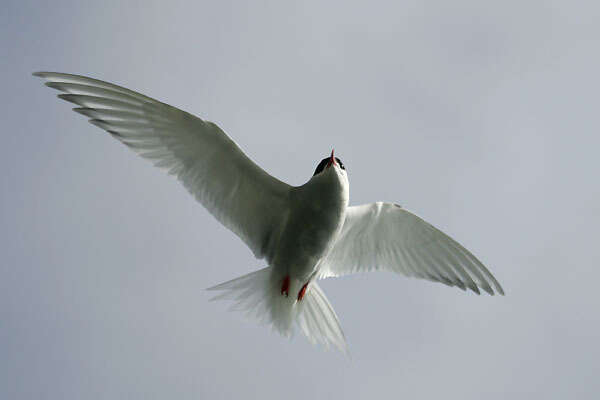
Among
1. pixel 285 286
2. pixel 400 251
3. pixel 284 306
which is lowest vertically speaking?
pixel 284 306

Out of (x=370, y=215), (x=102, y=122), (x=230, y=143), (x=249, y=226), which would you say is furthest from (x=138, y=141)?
(x=370, y=215)

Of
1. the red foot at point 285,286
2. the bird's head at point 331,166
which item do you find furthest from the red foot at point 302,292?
the bird's head at point 331,166

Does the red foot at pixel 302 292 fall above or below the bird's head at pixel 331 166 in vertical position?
below

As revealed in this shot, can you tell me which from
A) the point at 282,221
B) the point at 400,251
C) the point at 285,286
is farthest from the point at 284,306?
the point at 400,251

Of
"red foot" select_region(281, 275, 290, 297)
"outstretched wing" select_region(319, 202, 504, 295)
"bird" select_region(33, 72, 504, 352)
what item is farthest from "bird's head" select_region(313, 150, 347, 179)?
"red foot" select_region(281, 275, 290, 297)

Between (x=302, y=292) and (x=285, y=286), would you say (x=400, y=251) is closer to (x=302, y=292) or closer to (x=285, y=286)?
(x=302, y=292)

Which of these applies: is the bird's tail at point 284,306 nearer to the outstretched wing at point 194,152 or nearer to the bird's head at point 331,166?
the outstretched wing at point 194,152

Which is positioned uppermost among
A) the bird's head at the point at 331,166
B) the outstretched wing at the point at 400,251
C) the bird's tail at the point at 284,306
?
the bird's head at the point at 331,166
